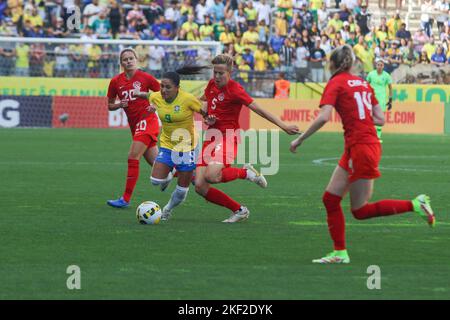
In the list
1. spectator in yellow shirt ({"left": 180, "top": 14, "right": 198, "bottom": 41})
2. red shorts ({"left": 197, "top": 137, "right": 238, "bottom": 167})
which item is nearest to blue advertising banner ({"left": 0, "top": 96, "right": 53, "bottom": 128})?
spectator in yellow shirt ({"left": 180, "top": 14, "right": 198, "bottom": 41})

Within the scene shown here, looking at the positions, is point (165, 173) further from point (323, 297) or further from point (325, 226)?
point (323, 297)

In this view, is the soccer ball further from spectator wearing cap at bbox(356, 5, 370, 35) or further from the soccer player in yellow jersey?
spectator wearing cap at bbox(356, 5, 370, 35)

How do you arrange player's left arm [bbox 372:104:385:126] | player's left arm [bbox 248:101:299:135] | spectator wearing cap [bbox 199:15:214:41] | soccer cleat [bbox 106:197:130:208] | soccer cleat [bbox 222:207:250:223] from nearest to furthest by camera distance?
player's left arm [bbox 372:104:385:126], player's left arm [bbox 248:101:299:135], soccer cleat [bbox 222:207:250:223], soccer cleat [bbox 106:197:130:208], spectator wearing cap [bbox 199:15:214:41]

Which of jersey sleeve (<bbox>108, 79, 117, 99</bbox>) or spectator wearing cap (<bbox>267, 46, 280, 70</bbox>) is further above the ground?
jersey sleeve (<bbox>108, 79, 117, 99</bbox>)

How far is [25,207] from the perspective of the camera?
46.5 feet

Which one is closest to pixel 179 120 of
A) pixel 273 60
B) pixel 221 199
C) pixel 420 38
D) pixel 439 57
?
pixel 221 199

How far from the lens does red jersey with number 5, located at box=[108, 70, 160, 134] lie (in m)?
14.9

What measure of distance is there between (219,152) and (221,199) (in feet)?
1.95

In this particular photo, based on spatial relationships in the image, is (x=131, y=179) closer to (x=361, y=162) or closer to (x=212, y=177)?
(x=212, y=177)

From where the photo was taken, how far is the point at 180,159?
42.5ft

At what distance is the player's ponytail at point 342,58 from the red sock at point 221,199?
3558 mm

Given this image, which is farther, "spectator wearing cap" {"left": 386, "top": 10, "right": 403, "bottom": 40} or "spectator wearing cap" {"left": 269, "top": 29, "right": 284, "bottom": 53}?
"spectator wearing cap" {"left": 386, "top": 10, "right": 403, "bottom": 40}

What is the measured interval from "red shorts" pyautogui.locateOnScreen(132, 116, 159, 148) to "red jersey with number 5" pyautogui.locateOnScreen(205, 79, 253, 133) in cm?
183

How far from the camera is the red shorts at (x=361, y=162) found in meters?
9.66
